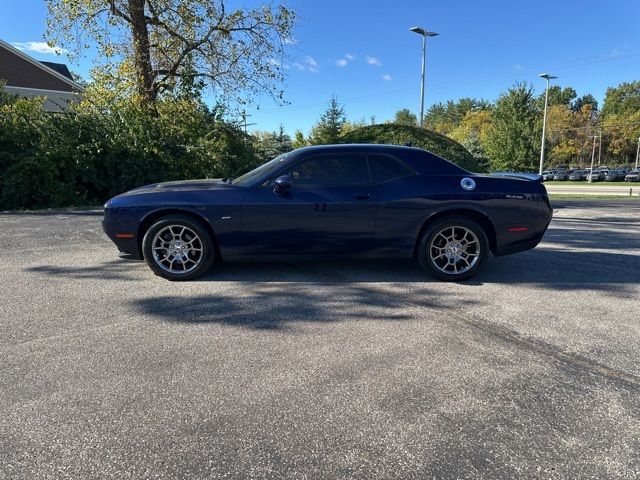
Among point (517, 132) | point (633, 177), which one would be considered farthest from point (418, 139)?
point (633, 177)

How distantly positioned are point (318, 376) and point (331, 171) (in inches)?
105

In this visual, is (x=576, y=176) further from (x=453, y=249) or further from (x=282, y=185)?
(x=282, y=185)

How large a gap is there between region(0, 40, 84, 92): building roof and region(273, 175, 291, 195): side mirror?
29948mm

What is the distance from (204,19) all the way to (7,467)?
16.5 metres

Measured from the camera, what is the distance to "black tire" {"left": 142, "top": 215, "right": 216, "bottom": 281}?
4.81 meters

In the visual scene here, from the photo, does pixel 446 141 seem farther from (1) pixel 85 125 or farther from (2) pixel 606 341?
(2) pixel 606 341

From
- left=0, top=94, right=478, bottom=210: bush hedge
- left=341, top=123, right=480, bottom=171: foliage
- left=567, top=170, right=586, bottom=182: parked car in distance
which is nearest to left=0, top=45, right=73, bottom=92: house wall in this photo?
left=0, top=94, right=478, bottom=210: bush hedge

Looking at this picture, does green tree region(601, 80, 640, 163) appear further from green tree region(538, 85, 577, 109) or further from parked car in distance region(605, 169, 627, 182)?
parked car in distance region(605, 169, 627, 182)

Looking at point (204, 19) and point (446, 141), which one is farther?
point (446, 141)

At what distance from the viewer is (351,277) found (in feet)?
16.8

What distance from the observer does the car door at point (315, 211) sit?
4770mm

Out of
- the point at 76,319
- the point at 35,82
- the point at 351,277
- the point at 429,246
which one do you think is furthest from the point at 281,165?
the point at 35,82

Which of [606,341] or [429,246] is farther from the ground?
[429,246]

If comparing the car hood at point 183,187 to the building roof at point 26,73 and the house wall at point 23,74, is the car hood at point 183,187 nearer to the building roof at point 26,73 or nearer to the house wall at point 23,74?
the building roof at point 26,73
